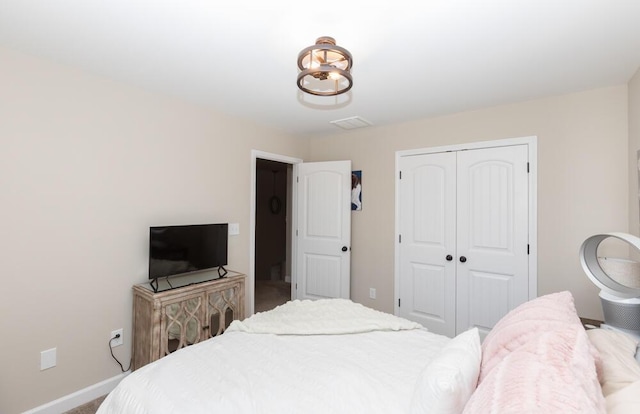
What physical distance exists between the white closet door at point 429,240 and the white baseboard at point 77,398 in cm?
284

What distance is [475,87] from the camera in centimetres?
249

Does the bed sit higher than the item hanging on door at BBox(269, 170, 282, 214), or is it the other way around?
the item hanging on door at BBox(269, 170, 282, 214)

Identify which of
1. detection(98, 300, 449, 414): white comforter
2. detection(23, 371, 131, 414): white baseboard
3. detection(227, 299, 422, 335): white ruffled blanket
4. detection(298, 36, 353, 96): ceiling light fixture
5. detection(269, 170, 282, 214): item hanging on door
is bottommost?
detection(23, 371, 131, 414): white baseboard

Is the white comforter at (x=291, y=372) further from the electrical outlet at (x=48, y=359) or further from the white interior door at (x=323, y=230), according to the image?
the white interior door at (x=323, y=230)

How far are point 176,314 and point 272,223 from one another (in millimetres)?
3632

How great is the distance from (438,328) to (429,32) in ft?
9.37

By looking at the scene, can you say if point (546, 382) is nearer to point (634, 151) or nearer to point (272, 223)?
point (634, 151)

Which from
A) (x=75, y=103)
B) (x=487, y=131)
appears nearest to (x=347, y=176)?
(x=487, y=131)

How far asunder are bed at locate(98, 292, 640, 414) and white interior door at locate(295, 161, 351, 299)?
181cm

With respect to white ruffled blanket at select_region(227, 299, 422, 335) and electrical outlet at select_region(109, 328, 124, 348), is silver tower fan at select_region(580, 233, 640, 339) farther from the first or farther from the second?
electrical outlet at select_region(109, 328, 124, 348)

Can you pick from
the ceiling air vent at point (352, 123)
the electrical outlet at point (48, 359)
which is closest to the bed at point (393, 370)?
the electrical outlet at point (48, 359)

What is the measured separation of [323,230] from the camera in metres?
3.91

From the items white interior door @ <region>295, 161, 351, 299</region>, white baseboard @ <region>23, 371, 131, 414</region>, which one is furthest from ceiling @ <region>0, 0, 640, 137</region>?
white baseboard @ <region>23, 371, 131, 414</region>

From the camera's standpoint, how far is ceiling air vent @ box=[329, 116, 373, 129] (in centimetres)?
334
